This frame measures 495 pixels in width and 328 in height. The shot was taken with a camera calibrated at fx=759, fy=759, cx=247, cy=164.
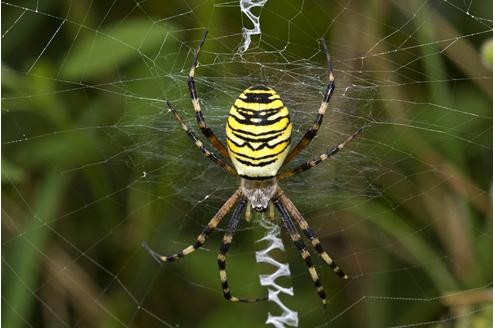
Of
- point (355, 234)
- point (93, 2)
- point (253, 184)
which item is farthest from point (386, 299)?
point (93, 2)

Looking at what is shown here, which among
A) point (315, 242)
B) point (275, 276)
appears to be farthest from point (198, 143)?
point (275, 276)

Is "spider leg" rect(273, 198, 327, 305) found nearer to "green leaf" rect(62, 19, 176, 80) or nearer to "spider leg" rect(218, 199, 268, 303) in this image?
"spider leg" rect(218, 199, 268, 303)

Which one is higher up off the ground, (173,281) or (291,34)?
(291,34)

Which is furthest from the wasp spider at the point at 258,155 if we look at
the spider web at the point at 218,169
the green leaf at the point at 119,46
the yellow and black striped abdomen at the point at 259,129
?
the green leaf at the point at 119,46

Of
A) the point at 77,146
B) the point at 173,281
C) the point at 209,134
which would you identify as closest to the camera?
the point at 209,134

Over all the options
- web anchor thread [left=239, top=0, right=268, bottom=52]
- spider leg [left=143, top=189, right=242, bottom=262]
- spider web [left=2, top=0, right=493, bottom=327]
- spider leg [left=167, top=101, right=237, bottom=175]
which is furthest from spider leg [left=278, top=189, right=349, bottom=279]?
web anchor thread [left=239, top=0, right=268, bottom=52]

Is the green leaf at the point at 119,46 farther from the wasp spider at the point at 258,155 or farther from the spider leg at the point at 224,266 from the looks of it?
the spider leg at the point at 224,266

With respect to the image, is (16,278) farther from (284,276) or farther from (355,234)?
(355,234)
